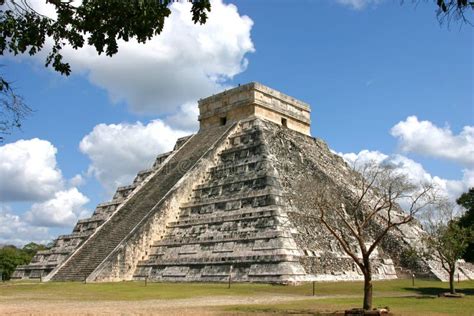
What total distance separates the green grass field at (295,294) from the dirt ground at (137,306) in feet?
1.83

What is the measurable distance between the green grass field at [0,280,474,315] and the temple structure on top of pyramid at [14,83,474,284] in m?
0.99

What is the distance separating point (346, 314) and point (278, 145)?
14.8m

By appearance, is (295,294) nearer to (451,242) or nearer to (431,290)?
(431,290)

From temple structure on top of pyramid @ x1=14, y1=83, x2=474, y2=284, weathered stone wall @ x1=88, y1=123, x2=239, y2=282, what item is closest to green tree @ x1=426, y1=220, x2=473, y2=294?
temple structure on top of pyramid @ x1=14, y1=83, x2=474, y2=284

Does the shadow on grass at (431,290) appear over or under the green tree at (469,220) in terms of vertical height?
under

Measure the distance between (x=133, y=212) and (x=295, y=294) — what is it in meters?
11.0

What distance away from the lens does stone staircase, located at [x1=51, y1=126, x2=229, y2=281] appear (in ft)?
68.8

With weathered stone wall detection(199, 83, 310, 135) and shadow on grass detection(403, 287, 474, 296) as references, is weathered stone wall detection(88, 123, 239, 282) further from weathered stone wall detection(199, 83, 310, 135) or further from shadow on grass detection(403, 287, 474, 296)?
shadow on grass detection(403, 287, 474, 296)

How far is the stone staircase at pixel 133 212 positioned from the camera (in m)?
21.0

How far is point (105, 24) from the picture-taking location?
6.47 meters

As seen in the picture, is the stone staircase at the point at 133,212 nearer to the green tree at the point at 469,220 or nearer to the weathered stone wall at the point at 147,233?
the weathered stone wall at the point at 147,233

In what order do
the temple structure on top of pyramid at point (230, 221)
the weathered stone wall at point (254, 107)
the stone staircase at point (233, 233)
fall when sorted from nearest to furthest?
the stone staircase at point (233, 233) < the temple structure on top of pyramid at point (230, 221) < the weathered stone wall at point (254, 107)

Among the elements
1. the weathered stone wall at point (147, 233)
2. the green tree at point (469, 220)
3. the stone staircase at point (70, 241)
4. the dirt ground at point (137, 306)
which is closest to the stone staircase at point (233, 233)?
the weathered stone wall at point (147, 233)

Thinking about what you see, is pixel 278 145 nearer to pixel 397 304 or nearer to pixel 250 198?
pixel 250 198
